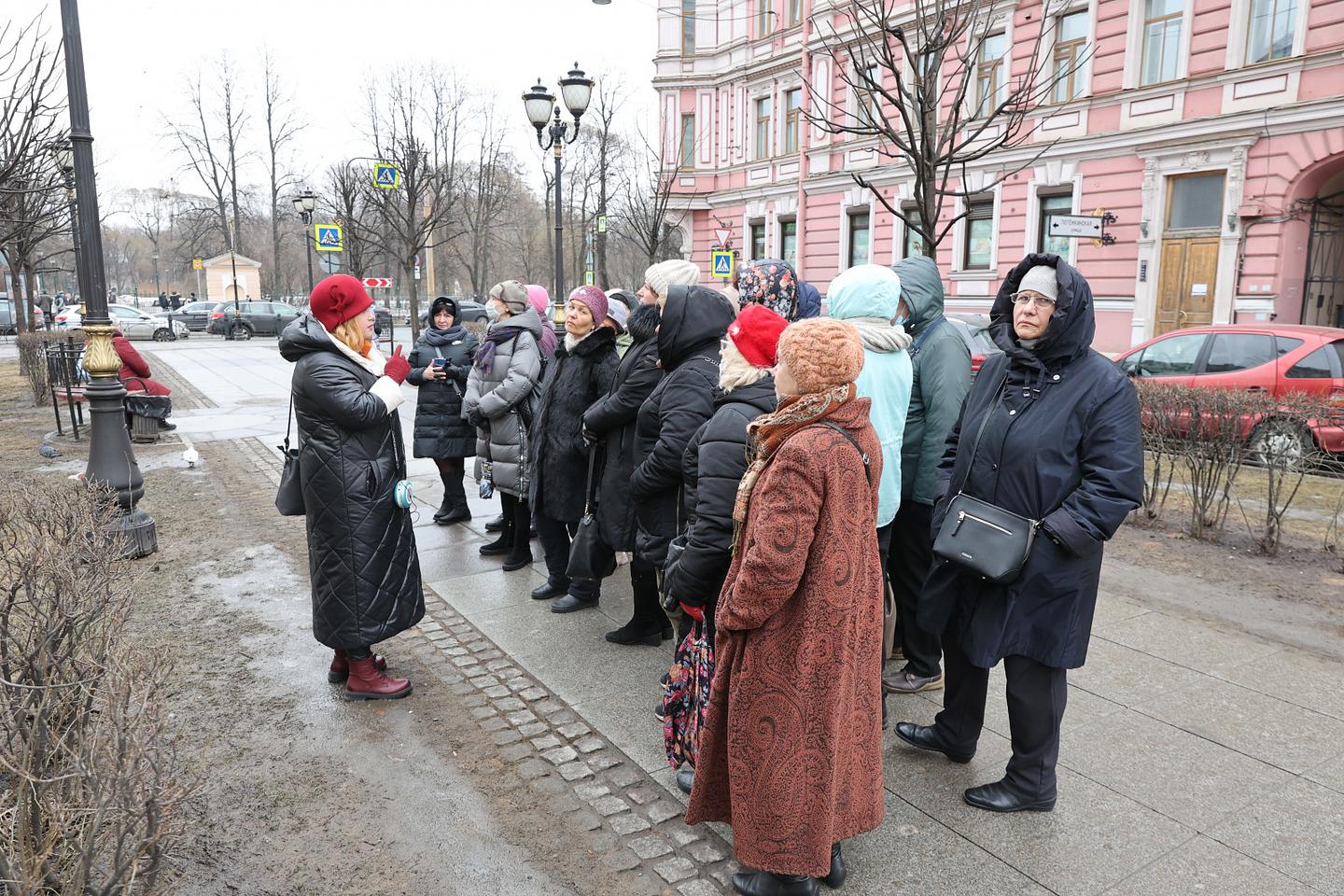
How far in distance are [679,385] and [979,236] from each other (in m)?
21.3

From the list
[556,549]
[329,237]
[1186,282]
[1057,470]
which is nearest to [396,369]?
[556,549]

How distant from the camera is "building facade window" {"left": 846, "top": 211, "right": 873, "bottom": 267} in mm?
26016

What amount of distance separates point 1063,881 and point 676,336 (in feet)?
7.86

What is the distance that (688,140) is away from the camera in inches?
1270

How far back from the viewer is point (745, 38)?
97.4 ft

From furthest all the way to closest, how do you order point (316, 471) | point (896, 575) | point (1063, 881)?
point (896, 575) < point (316, 471) < point (1063, 881)

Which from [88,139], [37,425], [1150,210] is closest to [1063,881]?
[88,139]

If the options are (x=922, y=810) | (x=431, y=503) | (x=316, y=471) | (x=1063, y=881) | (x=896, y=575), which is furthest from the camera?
(x=431, y=503)

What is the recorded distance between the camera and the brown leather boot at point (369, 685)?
427 cm

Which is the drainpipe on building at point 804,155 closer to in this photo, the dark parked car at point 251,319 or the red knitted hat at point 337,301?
the dark parked car at point 251,319

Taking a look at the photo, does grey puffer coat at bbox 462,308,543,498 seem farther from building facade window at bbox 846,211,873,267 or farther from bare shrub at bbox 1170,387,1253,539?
building facade window at bbox 846,211,873,267

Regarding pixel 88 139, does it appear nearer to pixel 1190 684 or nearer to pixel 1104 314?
pixel 1190 684

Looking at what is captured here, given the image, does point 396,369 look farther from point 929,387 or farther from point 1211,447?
point 1211,447

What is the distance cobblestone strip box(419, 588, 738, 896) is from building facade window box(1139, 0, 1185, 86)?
63.6ft
